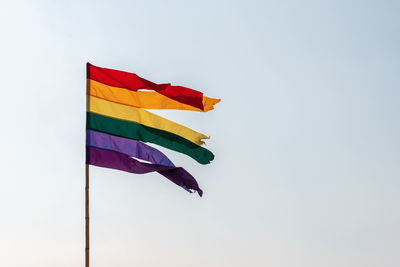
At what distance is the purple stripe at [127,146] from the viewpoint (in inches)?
953

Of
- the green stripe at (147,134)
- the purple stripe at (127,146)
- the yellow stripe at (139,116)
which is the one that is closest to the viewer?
the purple stripe at (127,146)

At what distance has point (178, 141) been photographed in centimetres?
2622

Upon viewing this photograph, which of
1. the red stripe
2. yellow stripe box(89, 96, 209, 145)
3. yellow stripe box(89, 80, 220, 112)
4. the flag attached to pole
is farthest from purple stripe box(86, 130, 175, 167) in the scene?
the red stripe

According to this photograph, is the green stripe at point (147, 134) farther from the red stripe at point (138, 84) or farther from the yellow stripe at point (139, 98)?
the red stripe at point (138, 84)

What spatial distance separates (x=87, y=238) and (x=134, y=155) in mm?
4662

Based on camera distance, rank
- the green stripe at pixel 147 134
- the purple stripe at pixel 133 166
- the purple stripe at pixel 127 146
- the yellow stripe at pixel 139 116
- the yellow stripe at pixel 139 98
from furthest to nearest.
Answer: the yellow stripe at pixel 139 98 → the yellow stripe at pixel 139 116 → the green stripe at pixel 147 134 → the purple stripe at pixel 127 146 → the purple stripe at pixel 133 166

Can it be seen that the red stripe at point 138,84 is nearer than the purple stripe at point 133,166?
No

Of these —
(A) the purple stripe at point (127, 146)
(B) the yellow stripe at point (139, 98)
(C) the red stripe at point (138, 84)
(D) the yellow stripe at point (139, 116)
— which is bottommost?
(A) the purple stripe at point (127, 146)

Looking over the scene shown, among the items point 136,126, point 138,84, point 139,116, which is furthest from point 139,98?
point 136,126

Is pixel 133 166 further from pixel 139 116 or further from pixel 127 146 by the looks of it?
pixel 139 116

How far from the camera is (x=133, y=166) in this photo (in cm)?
2477

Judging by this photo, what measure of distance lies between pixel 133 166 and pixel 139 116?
238 cm

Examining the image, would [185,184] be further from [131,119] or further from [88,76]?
[88,76]

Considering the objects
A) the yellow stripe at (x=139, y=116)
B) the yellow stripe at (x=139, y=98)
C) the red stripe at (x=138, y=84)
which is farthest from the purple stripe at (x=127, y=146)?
the red stripe at (x=138, y=84)
